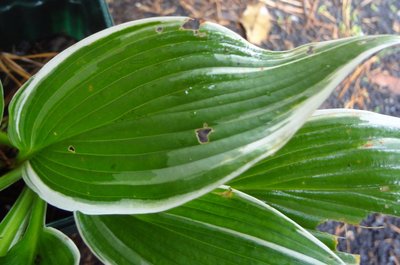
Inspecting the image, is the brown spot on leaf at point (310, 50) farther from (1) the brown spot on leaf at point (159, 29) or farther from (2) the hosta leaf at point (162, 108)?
(1) the brown spot on leaf at point (159, 29)

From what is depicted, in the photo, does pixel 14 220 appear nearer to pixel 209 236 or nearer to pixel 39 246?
pixel 39 246

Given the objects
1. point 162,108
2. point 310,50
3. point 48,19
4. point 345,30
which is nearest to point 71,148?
point 162,108

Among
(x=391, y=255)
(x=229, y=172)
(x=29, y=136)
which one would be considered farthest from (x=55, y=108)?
(x=391, y=255)

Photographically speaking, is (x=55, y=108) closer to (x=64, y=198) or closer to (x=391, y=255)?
(x=64, y=198)

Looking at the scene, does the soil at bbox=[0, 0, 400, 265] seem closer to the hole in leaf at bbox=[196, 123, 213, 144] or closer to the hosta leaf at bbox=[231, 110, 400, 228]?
the hosta leaf at bbox=[231, 110, 400, 228]

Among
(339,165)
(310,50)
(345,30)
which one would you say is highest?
(345,30)

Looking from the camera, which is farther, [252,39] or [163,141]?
[252,39]
